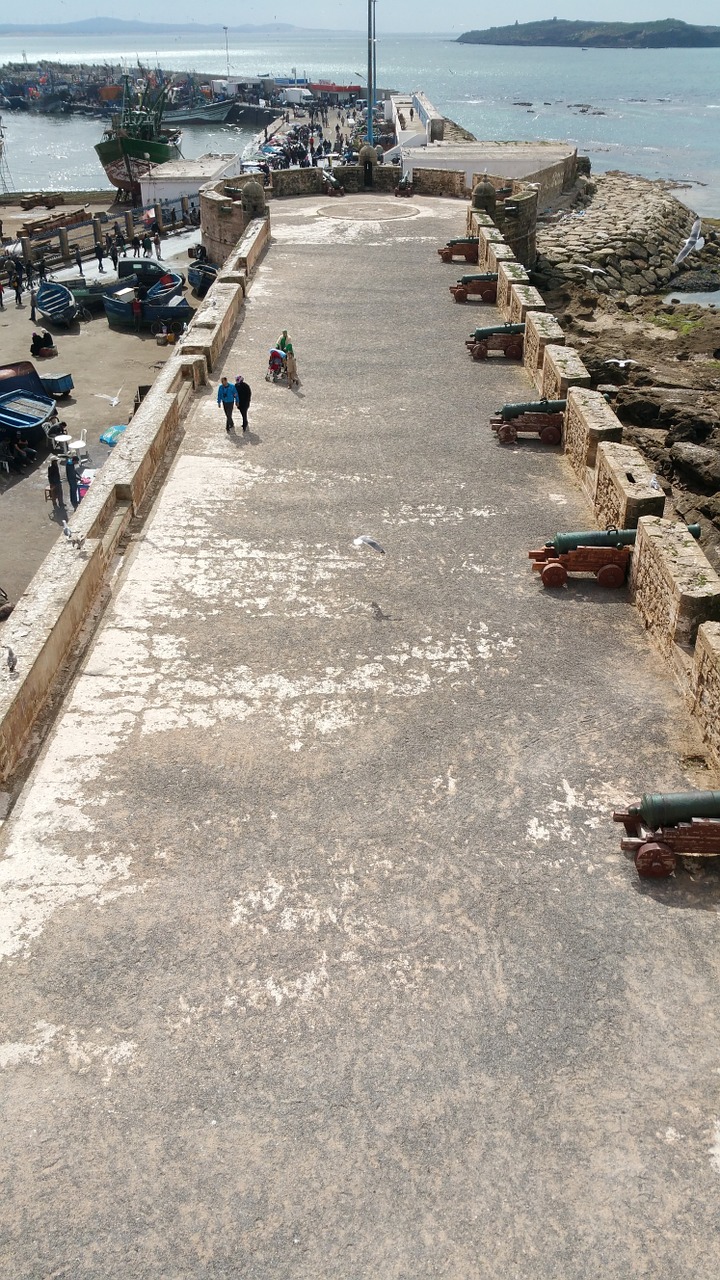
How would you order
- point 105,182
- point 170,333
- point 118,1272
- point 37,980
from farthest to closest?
point 105,182 → point 170,333 → point 37,980 → point 118,1272

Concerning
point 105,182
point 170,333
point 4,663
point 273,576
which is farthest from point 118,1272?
point 105,182

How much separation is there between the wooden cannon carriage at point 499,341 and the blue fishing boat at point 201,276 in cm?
1619

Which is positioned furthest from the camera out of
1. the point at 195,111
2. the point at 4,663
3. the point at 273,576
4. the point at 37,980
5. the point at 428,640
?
the point at 195,111

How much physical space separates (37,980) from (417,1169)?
8.83ft

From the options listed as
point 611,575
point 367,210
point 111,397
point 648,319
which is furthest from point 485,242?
point 611,575

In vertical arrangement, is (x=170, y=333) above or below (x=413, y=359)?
below

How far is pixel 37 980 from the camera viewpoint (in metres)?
6.44

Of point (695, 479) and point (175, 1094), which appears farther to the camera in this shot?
point (695, 479)

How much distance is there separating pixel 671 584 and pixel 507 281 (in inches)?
518

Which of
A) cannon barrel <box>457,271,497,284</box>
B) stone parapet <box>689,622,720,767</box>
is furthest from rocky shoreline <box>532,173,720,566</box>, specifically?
stone parapet <box>689,622,720,767</box>

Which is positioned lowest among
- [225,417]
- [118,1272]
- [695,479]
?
[695,479]

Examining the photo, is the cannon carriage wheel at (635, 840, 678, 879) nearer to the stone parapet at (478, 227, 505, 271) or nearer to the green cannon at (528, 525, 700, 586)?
the green cannon at (528, 525, 700, 586)

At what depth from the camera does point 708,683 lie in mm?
8320

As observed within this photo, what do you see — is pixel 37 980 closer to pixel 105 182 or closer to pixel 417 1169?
pixel 417 1169
